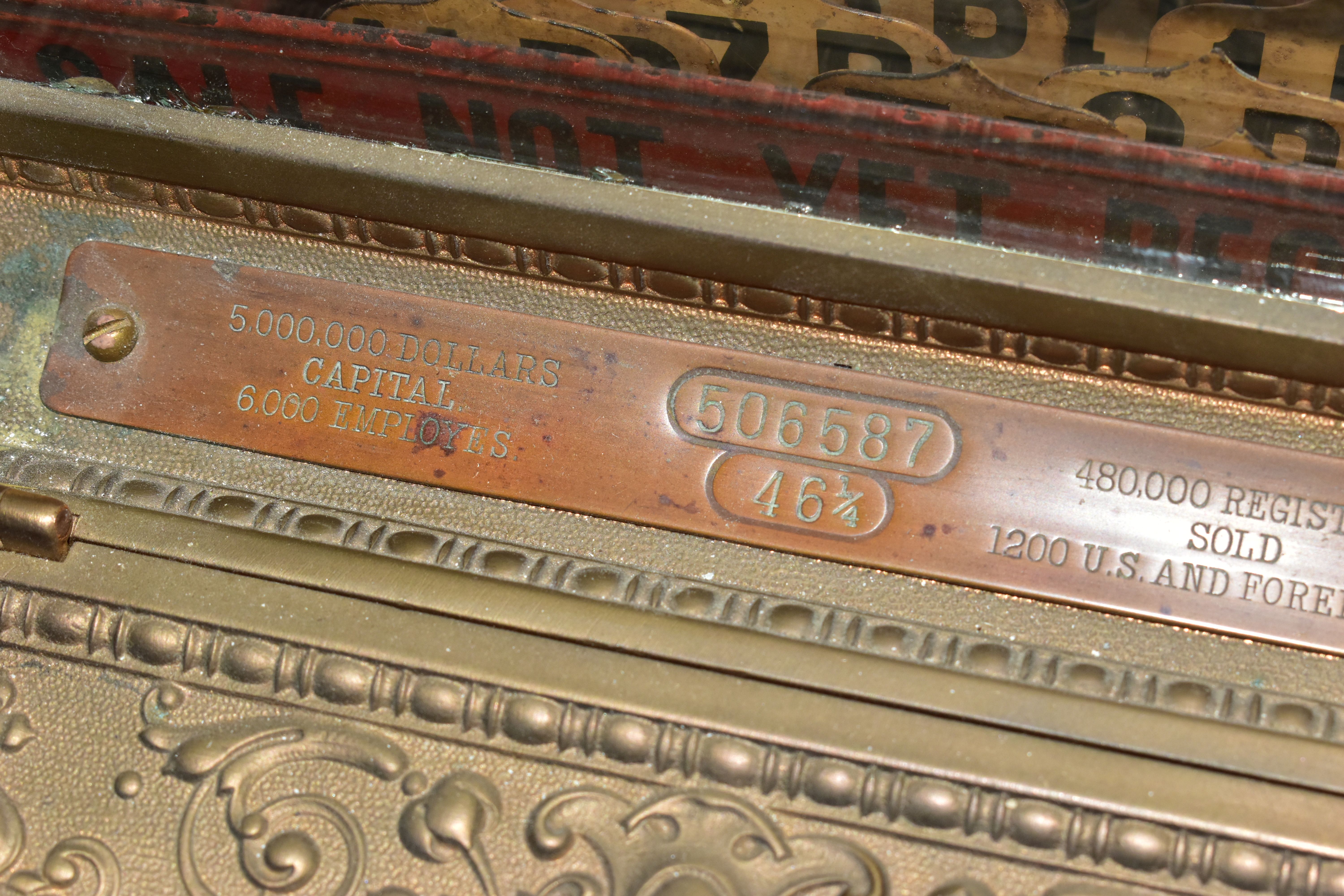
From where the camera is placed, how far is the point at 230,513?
109 cm

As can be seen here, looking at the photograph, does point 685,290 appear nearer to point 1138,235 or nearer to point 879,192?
point 879,192

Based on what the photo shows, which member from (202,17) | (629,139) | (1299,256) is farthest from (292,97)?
(1299,256)

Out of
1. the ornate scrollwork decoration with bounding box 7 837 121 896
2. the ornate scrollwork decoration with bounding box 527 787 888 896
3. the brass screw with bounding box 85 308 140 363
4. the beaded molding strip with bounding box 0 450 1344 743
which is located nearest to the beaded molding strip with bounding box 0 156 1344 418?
the brass screw with bounding box 85 308 140 363

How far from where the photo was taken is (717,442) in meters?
1.06

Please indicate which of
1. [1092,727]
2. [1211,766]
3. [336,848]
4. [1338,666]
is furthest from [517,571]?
[1338,666]

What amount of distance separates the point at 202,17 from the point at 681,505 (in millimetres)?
694

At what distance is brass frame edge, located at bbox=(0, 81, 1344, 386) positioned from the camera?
37.8 inches

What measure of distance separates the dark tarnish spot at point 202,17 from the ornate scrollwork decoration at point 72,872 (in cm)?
81

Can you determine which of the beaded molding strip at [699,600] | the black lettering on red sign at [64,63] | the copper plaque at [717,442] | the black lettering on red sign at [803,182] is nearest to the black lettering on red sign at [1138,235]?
the copper plaque at [717,442]

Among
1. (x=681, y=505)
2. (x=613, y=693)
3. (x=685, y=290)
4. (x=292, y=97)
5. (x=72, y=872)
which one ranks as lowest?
(x=72, y=872)

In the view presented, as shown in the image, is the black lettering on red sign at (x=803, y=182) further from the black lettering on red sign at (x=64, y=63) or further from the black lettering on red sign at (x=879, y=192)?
the black lettering on red sign at (x=64, y=63)

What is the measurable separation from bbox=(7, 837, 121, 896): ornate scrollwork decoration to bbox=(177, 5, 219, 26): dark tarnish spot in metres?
0.81

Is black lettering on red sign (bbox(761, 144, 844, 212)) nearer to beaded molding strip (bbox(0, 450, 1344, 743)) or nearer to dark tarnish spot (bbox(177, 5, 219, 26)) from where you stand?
beaded molding strip (bbox(0, 450, 1344, 743))

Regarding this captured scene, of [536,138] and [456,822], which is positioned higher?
[536,138]
